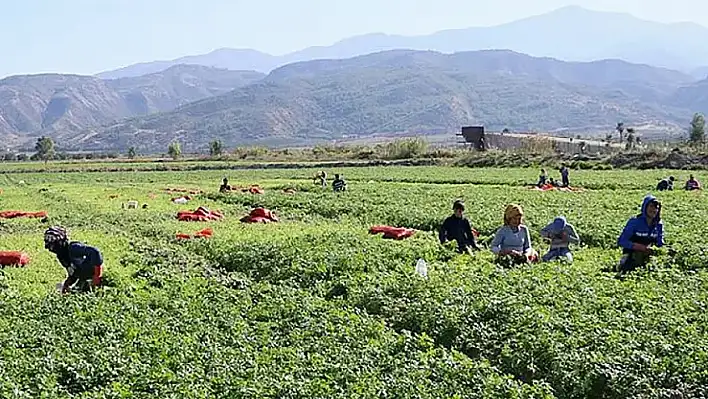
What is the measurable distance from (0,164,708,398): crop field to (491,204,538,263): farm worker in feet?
2.79

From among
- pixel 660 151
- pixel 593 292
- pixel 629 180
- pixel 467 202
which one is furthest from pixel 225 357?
pixel 660 151

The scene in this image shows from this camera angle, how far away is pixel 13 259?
2027 centimetres

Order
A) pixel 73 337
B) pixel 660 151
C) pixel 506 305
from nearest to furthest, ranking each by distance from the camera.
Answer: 1. pixel 73 337
2. pixel 506 305
3. pixel 660 151

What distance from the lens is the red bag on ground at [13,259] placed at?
20.1 m

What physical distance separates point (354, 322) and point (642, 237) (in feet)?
22.8

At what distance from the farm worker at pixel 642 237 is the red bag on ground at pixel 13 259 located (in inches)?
534

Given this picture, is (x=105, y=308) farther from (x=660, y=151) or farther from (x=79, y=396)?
(x=660, y=151)

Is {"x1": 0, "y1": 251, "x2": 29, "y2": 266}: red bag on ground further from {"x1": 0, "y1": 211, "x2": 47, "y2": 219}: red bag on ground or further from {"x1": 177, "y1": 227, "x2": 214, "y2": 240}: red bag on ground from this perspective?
{"x1": 0, "y1": 211, "x2": 47, "y2": 219}: red bag on ground

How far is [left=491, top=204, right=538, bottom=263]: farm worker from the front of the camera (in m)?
17.8

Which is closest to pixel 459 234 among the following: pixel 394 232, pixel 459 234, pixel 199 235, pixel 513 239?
pixel 459 234

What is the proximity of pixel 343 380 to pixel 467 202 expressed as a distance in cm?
2278

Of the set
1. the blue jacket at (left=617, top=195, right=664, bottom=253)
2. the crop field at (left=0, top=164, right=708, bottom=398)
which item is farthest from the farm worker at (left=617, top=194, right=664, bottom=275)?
the crop field at (left=0, top=164, right=708, bottom=398)

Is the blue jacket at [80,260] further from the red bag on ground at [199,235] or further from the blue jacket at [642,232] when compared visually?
the blue jacket at [642,232]

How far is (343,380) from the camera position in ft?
33.3
